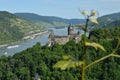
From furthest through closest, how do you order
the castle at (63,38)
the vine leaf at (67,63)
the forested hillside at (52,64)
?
the castle at (63,38) → the forested hillside at (52,64) → the vine leaf at (67,63)

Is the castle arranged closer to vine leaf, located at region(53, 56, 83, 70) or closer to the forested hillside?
the forested hillside

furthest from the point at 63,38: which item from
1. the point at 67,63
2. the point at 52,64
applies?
the point at 67,63

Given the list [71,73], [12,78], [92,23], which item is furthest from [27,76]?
[92,23]

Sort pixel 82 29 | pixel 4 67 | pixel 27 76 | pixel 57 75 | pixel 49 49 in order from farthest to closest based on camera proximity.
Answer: pixel 49 49 → pixel 4 67 → pixel 27 76 → pixel 57 75 → pixel 82 29

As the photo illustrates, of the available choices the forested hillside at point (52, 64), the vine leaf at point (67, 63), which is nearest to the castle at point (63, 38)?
the forested hillside at point (52, 64)

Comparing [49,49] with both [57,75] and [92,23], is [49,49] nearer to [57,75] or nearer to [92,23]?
[57,75]

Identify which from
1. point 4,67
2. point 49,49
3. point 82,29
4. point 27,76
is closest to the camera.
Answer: point 82,29

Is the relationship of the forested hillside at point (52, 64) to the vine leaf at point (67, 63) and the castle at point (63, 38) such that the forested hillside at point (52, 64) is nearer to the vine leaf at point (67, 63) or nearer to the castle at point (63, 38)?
the castle at point (63, 38)

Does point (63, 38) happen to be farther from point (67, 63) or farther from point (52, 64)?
point (67, 63)

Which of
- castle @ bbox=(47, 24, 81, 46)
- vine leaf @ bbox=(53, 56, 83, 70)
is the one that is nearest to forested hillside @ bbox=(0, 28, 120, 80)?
castle @ bbox=(47, 24, 81, 46)
